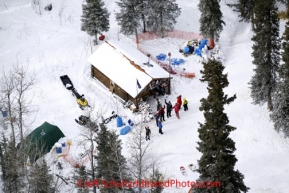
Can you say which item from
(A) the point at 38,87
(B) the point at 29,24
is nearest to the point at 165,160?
(A) the point at 38,87

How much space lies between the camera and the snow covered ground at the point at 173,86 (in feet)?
81.0

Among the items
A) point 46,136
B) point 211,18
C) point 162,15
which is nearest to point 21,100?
point 46,136

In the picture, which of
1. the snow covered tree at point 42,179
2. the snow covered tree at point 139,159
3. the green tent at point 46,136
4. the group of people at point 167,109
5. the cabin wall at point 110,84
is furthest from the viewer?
the cabin wall at point 110,84

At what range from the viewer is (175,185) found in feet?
77.6

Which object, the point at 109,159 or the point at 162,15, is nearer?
the point at 109,159

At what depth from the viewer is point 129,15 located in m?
35.8

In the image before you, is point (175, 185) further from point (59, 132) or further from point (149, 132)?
point (59, 132)

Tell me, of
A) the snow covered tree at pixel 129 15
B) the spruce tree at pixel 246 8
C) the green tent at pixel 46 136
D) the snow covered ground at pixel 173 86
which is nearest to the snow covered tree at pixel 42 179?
the green tent at pixel 46 136

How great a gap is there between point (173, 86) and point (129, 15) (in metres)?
8.44

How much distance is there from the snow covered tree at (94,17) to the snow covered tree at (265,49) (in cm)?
1546

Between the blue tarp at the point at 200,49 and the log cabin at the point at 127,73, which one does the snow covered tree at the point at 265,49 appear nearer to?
the log cabin at the point at 127,73

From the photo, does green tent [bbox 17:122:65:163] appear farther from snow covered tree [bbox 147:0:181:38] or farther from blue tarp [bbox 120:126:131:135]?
snow covered tree [bbox 147:0:181:38]

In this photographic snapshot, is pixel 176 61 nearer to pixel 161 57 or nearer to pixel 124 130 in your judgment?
pixel 161 57

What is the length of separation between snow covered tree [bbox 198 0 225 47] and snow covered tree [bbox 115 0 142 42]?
609 centimetres
